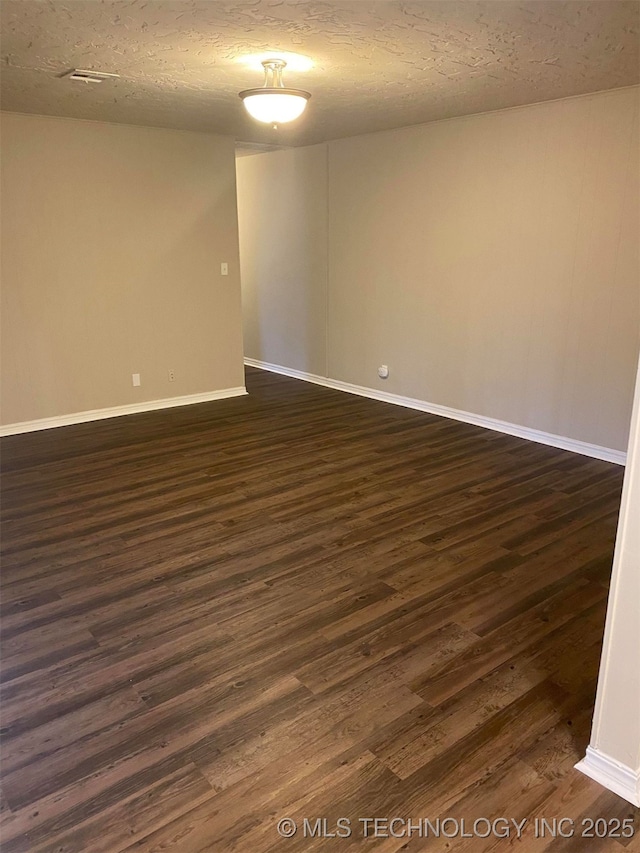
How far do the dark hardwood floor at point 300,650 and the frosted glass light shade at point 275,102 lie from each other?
224cm

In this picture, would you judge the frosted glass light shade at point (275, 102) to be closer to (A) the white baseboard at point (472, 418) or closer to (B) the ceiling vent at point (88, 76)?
(B) the ceiling vent at point (88, 76)

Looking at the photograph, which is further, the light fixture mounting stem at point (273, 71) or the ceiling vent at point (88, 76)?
the ceiling vent at point (88, 76)

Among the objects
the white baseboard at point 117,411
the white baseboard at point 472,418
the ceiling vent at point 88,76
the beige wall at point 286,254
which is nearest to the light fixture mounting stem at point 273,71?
the ceiling vent at point 88,76

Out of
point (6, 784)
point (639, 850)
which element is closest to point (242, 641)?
point (6, 784)

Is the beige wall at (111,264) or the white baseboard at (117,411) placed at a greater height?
the beige wall at (111,264)

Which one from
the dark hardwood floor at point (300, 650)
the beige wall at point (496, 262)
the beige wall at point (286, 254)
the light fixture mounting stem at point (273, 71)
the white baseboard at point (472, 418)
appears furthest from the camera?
the beige wall at point (286, 254)

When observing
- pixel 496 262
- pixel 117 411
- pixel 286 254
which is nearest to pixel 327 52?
pixel 496 262

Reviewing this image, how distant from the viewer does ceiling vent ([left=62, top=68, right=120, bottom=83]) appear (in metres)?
3.44

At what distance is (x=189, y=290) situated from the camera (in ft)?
19.2

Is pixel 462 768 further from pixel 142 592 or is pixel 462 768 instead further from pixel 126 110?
pixel 126 110

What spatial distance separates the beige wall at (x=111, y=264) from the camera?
488cm

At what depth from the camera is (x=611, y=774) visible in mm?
1795

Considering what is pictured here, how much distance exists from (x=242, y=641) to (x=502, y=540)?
5.08 ft

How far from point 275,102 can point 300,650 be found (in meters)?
2.82
